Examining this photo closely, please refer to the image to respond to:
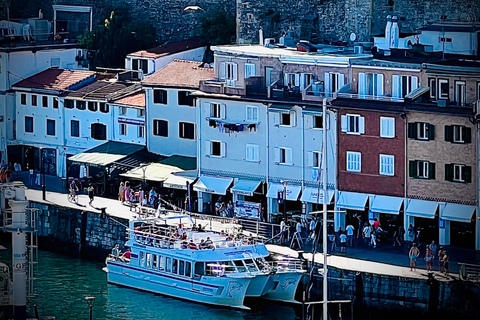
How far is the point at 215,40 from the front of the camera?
10450cm

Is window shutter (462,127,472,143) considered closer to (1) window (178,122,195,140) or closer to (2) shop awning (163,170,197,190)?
(2) shop awning (163,170,197,190)

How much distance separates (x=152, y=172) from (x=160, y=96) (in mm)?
4579

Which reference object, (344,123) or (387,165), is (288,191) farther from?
(387,165)

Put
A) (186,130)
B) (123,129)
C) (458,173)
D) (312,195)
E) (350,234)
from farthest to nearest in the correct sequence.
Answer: (123,129), (186,130), (312,195), (350,234), (458,173)

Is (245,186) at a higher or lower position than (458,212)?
higher

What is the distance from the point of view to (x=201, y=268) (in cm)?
7950

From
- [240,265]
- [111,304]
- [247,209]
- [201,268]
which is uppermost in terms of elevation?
[247,209]

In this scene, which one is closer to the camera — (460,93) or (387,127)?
(460,93)

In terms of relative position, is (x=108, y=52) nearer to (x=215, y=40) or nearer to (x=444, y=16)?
(x=215, y=40)

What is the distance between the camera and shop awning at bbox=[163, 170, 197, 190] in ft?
293

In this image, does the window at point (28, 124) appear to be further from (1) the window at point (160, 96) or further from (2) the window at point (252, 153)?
(2) the window at point (252, 153)

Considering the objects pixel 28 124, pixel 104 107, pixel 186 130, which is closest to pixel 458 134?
pixel 186 130

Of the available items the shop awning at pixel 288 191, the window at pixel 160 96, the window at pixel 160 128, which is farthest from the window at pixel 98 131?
the shop awning at pixel 288 191

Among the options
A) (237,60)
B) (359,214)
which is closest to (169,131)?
(237,60)
